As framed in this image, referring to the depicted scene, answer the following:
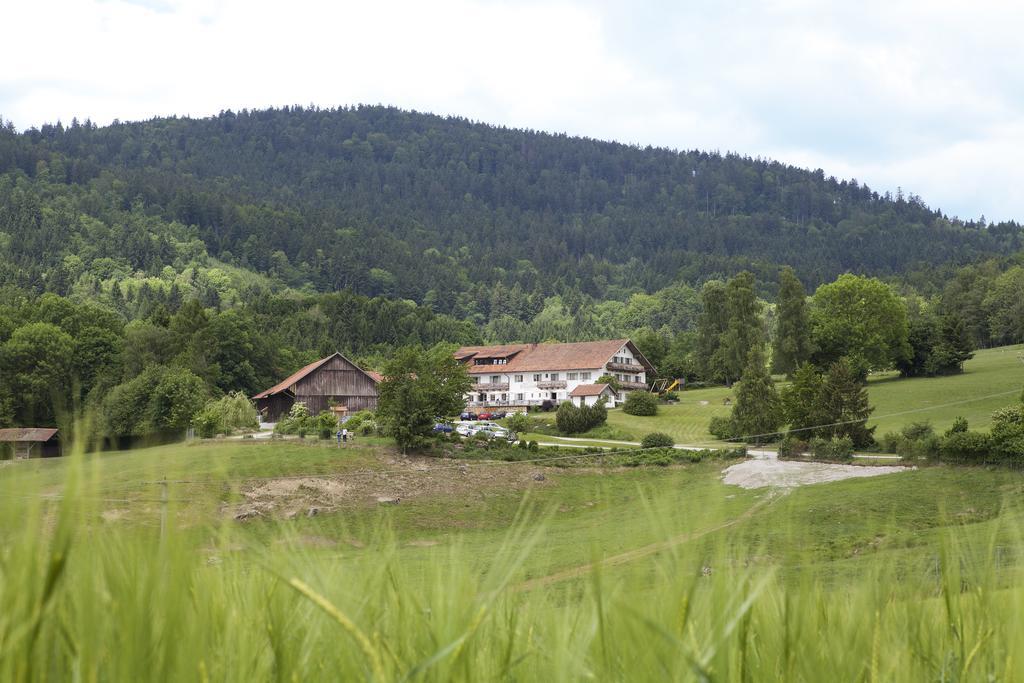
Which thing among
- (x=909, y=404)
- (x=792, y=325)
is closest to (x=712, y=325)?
(x=792, y=325)

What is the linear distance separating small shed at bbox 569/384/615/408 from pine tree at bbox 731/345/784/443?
34660mm

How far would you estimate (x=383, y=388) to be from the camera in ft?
167

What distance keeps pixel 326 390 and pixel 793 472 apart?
1943 inches

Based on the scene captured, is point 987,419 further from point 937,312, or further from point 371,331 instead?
point 371,331

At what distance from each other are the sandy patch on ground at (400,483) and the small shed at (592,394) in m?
42.8

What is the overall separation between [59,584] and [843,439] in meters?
45.7

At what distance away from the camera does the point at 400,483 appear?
43.1 meters

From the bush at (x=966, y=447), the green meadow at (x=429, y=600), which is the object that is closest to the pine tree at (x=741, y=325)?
the bush at (x=966, y=447)

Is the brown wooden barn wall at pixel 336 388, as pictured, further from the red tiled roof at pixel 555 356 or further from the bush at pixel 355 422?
the bush at pixel 355 422

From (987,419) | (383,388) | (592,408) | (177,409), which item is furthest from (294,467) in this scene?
(987,419)

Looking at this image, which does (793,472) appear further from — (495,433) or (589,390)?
(589,390)

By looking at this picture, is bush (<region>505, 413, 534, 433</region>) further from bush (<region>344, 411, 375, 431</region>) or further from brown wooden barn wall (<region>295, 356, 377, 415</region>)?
brown wooden barn wall (<region>295, 356, 377, 415</region>)

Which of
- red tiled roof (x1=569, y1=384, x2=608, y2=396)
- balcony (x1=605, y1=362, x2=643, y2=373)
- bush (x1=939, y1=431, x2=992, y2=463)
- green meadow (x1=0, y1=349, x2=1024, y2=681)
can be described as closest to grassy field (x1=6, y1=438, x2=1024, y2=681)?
green meadow (x1=0, y1=349, x2=1024, y2=681)

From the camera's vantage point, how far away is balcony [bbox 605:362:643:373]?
95.7m
